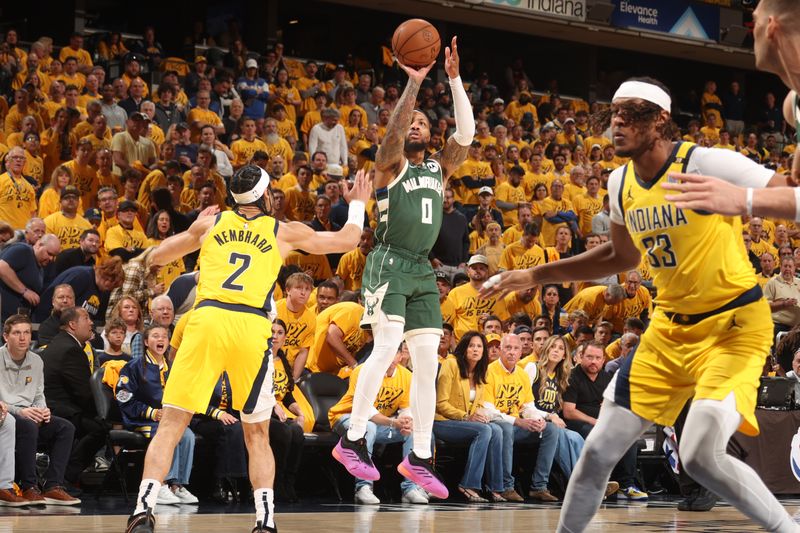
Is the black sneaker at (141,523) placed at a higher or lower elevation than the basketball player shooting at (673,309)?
lower

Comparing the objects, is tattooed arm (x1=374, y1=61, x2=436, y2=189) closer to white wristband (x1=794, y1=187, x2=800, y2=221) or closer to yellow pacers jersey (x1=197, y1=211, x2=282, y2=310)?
yellow pacers jersey (x1=197, y1=211, x2=282, y2=310)

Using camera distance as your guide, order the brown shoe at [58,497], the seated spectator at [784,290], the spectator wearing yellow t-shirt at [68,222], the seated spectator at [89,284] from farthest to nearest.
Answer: the seated spectator at [784,290] → the spectator wearing yellow t-shirt at [68,222] → the seated spectator at [89,284] → the brown shoe at [58,497]

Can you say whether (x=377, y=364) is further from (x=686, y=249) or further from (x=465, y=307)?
(x=465, y=307)

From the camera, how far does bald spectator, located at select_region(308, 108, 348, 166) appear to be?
17281mm

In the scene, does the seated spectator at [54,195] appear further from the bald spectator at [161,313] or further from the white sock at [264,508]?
the white sock at [264,508]

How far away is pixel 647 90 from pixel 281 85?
14.9 metres

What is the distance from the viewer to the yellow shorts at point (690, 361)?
4798 millimetres

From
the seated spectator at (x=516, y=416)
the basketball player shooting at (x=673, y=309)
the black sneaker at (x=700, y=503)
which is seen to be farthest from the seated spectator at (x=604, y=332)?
A: the basketball player shooting at (x=673, y=309)

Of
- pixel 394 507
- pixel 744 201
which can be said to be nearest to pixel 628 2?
pixel 394 507

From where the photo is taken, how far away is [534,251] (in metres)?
15.1

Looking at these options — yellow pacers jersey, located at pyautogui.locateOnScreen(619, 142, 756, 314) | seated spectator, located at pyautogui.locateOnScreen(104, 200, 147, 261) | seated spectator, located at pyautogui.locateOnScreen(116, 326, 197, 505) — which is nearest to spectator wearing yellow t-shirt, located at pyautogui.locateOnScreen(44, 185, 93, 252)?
seated spectator, located at pyautogui.locateOnScreen(104, 200, 147, 261)

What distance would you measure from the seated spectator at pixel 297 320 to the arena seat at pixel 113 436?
1.94 m

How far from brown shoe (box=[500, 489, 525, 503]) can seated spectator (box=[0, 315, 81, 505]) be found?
4.00 m

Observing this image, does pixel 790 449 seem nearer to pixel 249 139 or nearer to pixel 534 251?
pixel 534 251
